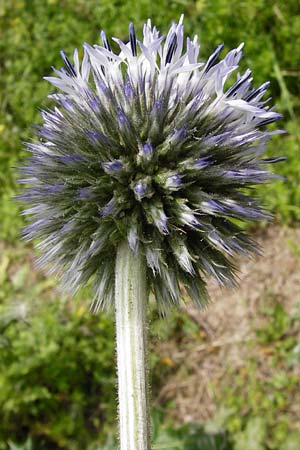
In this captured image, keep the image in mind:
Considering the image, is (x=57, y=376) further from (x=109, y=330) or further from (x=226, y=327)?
(x=226, y=327)

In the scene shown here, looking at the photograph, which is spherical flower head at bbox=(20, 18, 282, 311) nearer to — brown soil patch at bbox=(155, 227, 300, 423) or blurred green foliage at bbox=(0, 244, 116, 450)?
blurred green foliage at bbox=(0, 244, 116, 450)

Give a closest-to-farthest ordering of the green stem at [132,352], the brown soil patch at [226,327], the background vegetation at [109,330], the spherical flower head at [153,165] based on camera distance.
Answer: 1. the green stem at [132,352]
2. the spherical flower head at [153,165]
3. the background vegetation at [109,330]
4. the brown soil patch at [226,327]

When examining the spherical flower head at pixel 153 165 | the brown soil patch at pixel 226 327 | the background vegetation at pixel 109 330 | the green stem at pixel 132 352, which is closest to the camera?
the green stem at pixel 132 352

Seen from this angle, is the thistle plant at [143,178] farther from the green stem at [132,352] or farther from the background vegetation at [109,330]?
the background vegetation at [109,330]

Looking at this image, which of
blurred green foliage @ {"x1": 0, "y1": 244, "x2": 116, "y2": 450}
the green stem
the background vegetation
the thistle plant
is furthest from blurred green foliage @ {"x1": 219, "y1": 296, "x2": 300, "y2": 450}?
the green stem

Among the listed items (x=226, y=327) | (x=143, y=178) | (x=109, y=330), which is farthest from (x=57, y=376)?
(x=143, y=178)

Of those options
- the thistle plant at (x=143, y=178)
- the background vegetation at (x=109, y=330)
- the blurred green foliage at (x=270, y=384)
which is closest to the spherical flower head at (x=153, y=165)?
the thistle plant at (x=143, y=178)

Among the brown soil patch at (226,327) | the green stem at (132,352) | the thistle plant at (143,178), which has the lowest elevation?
the brown soil patch at (226,327)

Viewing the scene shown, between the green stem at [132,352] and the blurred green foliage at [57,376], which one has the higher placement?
the green stem at [132,352]
